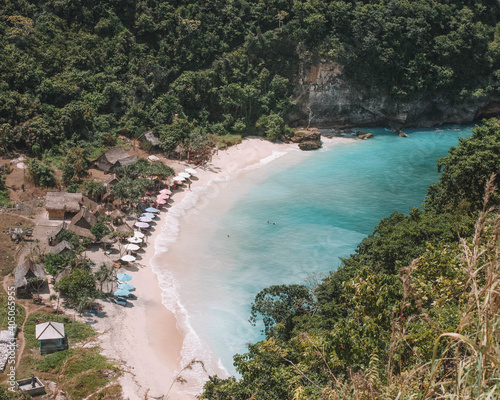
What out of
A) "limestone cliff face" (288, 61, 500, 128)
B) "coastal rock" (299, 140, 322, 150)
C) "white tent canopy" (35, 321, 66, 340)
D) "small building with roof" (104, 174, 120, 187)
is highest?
"limestone cliff face" (288, 61, 500, 128)

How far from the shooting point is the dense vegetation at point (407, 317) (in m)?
6.39

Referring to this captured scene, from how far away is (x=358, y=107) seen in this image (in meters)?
72.4

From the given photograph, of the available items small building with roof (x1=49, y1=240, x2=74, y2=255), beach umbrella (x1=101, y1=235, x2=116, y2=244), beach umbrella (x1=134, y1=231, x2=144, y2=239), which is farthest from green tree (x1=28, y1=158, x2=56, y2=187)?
beach umbrella (x1=134, y1=231, x2=144, y2=239)

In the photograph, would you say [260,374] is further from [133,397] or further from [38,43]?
[38,43]

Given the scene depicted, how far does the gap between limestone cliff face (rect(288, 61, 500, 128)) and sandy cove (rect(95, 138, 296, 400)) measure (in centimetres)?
3753

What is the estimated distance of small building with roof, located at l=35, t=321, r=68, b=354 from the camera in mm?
27656

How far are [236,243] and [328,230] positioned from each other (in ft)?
30.1

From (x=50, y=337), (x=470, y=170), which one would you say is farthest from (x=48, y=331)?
(x=470, y=170)

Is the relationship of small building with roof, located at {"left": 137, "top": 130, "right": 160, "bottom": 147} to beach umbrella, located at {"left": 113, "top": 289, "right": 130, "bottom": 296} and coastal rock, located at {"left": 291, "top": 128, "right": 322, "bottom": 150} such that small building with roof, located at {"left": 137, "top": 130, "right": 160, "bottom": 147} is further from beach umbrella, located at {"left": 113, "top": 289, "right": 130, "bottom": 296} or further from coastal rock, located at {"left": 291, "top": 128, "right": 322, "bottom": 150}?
beach umbrella, located at {"left": 113, "top": 289, "right": 130, "bottom": 296}

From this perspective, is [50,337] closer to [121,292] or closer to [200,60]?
[121,292]

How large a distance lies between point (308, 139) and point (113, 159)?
26316mm

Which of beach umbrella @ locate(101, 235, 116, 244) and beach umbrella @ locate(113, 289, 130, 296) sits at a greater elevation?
beach umbrella @ locate(101, 235, 116, 244)

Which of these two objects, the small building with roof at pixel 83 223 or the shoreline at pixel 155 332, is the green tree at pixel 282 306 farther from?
the small building with roof at pixel 83 223

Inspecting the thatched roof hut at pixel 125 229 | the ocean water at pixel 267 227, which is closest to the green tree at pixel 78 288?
the ocean water at pixel 267 227
